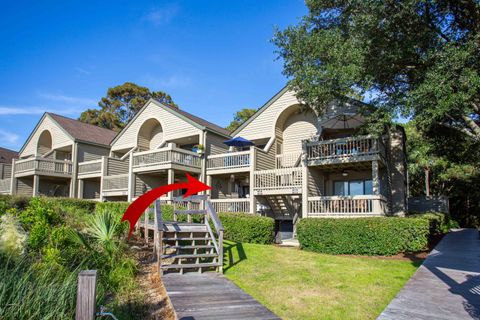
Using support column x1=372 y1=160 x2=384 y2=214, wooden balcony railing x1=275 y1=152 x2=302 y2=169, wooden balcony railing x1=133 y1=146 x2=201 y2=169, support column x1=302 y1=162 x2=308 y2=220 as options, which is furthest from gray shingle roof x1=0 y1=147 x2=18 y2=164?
support column x1=372 y1=160 x2=384 y2=214

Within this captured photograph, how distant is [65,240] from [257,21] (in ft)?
48.9

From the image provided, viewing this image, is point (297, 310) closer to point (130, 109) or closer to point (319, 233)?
point (319, 233)

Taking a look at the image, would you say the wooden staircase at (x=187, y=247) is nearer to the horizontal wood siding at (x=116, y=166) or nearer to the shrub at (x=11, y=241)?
the shrub at (x=11, y=241)

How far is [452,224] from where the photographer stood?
29.7 metres

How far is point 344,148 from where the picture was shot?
1736 centimetres

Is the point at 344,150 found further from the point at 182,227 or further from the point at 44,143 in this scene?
the point at 44,143

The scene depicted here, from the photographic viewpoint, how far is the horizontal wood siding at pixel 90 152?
90.1 ft

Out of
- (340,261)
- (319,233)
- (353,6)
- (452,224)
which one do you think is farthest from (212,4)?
(452,224)

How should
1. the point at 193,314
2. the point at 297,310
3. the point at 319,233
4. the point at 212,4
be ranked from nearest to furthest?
1. the point at 193,314
2. the point at 297,310
3. the point at 319,233
4. the point at 212,4

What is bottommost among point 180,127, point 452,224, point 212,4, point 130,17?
point 452,224

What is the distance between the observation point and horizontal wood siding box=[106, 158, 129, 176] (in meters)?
25.1

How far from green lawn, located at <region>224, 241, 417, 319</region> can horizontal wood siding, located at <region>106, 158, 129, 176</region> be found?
15.7 metres

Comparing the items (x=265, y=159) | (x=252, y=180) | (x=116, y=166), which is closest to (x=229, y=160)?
(x=265, y=159)

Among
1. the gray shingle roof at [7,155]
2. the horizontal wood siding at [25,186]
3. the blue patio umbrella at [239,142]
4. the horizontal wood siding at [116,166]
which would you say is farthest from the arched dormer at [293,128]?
the gray shingle roof at [7,155]
